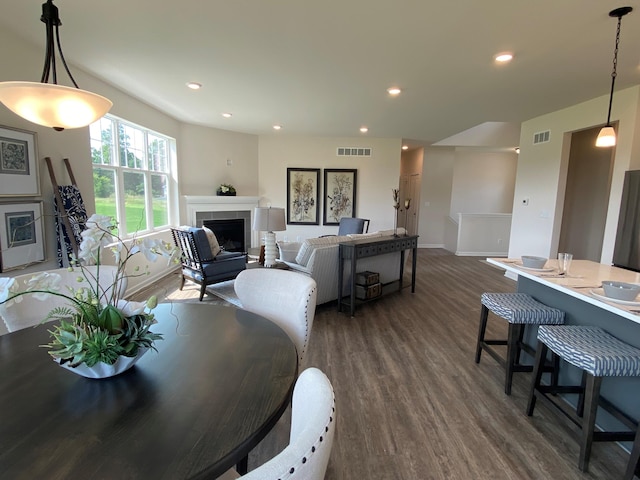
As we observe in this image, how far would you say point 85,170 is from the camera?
371 cm

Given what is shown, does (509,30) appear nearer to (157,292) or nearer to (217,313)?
(217,313)

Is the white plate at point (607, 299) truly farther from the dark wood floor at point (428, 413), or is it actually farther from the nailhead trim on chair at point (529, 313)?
the dark wood floor at point (428, 413)

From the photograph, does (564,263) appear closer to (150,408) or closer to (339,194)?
(150,408)

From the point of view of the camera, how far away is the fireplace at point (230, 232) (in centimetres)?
678

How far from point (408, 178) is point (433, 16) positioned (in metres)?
7.49

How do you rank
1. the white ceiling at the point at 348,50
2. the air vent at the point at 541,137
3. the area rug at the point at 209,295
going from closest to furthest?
the white ceiling at the point at 348,50
the area rug at the point at 209,295
the air vent at the point at 541,137

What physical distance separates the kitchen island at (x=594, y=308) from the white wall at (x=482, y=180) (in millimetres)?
6882

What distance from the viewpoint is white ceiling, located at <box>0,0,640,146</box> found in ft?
7.41

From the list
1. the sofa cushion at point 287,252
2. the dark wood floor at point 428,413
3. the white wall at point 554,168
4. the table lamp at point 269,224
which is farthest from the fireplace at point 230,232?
the white wall at point 554,168

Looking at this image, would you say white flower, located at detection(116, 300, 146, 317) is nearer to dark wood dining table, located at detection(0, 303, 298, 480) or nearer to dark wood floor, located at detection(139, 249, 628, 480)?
dark wood dining table, located at detection(0, 303, 298, 480)

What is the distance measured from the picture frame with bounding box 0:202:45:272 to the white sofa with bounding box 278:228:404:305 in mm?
2432

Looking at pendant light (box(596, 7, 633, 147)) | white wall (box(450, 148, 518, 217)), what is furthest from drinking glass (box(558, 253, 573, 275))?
white wall (box(450, 148, 518, 217))

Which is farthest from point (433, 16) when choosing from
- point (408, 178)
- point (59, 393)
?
point (408, 178)

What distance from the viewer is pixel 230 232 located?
23.0ft
